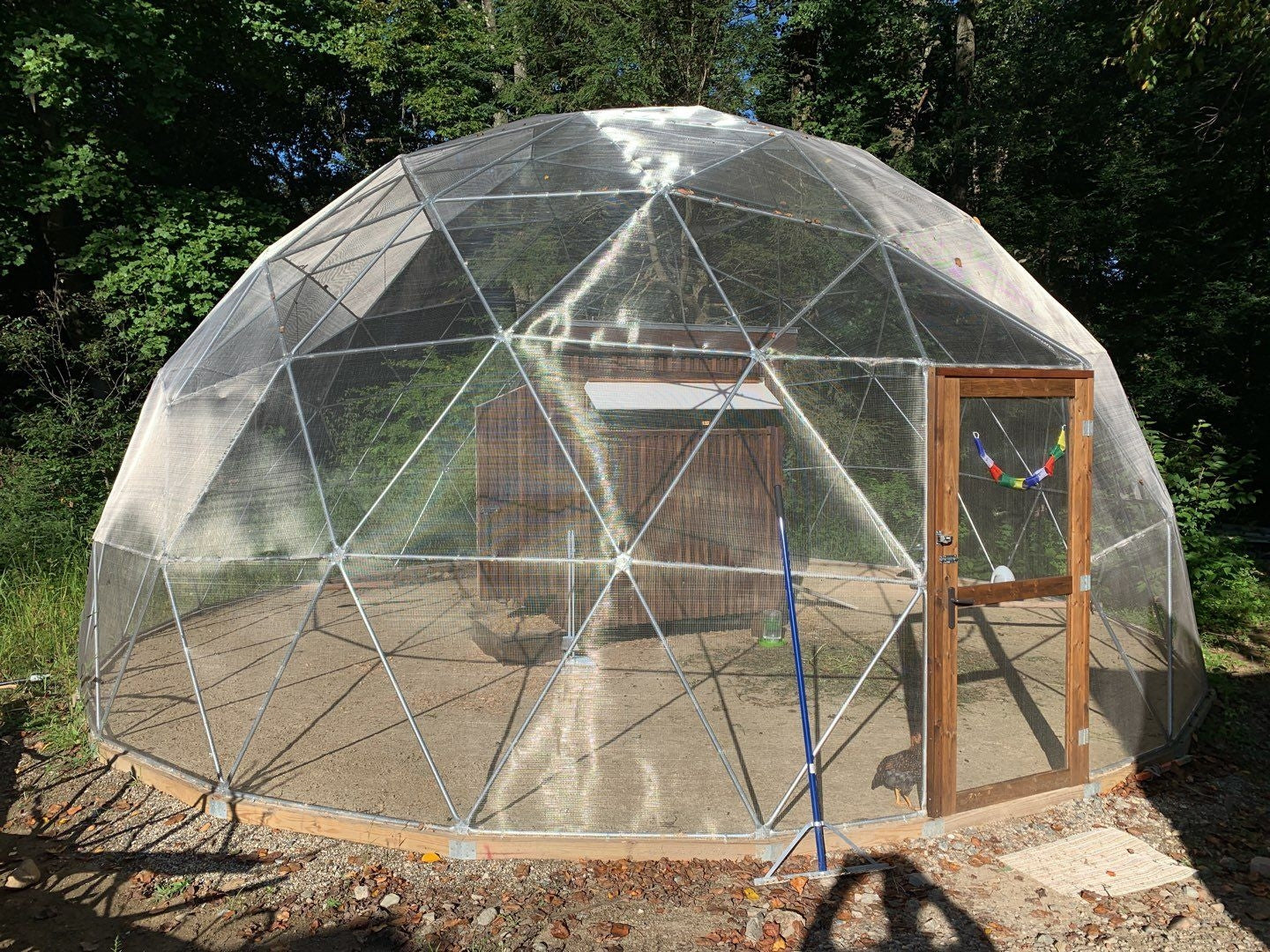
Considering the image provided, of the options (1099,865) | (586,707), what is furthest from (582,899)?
(1099,865)

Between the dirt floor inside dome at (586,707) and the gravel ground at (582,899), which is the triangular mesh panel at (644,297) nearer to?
the dirt floor inside dome at (586,707)

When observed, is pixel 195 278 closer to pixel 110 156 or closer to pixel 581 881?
pixel 110 156

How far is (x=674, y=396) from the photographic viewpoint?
5590 mm

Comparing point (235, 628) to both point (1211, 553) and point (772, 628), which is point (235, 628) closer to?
point (772, 628)

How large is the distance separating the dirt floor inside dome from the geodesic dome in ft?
0.09

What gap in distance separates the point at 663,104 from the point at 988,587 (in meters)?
12.0

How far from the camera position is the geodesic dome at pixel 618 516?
5086 millimetres

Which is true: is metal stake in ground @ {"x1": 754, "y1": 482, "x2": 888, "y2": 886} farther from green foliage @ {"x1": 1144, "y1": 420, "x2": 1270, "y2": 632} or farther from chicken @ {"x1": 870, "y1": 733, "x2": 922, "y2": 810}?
green foliage @ {"x1": 1144, "y1": 420, "x2": 1270, "y2": 632}

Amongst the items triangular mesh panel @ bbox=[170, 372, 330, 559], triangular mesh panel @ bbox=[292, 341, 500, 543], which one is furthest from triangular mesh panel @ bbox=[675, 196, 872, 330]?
triangular mesh panel @ bbox=[170, 372, 330, 559]

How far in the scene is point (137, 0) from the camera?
12719mm

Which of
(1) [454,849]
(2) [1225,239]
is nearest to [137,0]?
(1) [454,849]

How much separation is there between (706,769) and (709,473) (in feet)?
6.02

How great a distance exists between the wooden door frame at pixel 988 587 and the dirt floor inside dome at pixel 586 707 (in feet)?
0.42

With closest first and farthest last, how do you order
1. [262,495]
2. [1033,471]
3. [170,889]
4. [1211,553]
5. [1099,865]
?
[170,889]
[1099,865]
[1033,471]
[262,495]
[1211,553]
